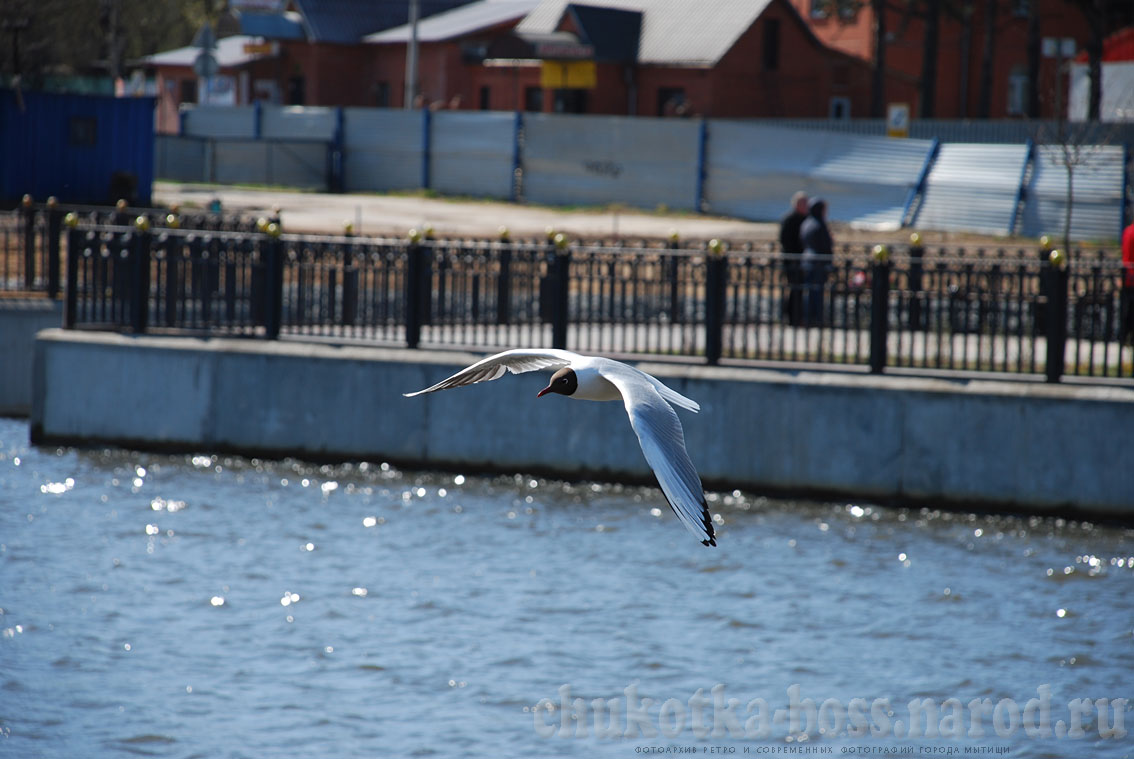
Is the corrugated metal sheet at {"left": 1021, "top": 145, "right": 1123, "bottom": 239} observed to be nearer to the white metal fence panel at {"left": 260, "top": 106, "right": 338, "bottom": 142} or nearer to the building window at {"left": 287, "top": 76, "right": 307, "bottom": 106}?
the white metal fence panel at {"left": 260, "top": 106, "right": 338, "bottom": 142}

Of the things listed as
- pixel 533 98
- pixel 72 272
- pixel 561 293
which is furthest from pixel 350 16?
pixel 561 293

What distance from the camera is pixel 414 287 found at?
14.7 meters

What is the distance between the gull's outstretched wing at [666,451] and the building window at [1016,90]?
142ft

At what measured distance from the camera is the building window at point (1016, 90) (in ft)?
156

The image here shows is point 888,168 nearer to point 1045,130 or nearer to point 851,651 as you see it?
point 1045,130

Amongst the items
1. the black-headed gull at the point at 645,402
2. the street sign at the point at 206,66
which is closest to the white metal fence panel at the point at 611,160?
the street sign at the point at 206,66

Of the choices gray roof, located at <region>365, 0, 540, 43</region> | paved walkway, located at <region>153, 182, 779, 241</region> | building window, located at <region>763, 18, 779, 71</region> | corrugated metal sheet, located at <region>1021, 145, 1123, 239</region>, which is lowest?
paved walkway, located at <region>153, 182, 779, 241</region>

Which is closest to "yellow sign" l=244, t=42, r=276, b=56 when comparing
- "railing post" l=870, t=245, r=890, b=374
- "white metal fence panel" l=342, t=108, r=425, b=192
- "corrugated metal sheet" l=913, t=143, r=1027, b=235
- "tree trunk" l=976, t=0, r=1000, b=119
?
"white metal fence panel" l=342, t=108, r=425, b=192

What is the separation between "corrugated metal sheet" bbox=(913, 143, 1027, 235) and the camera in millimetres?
31672

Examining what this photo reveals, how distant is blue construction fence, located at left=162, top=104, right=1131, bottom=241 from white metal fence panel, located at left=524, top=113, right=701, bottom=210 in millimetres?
36

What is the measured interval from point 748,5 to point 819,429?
3567 centimetres

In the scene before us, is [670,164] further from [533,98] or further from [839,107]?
[839,107]

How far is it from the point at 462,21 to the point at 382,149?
1180 centimetres

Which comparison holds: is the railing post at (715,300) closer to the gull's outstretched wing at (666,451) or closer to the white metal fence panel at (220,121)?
the gull's outstretched wing at (666,451)
